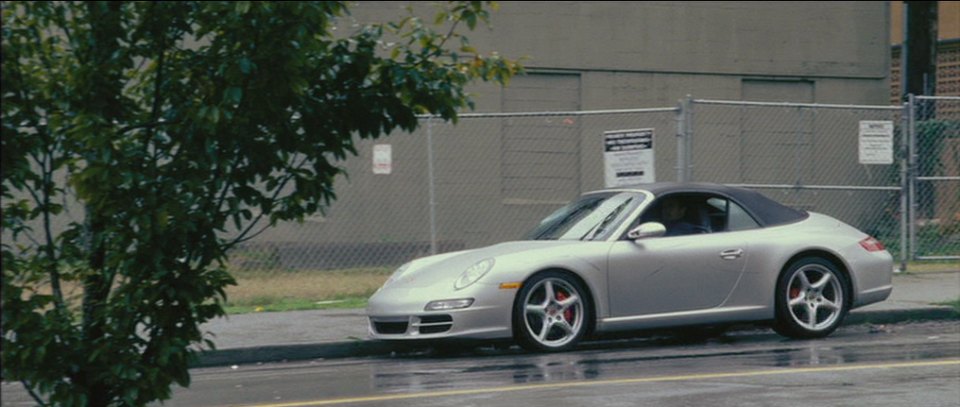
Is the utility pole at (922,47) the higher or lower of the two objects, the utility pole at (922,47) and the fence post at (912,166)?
the higher

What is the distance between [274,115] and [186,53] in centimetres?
41

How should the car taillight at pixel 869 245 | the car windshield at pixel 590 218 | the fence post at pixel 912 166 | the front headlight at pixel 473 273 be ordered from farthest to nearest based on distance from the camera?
the fence post at pixel 912 166, the car taillight at pixel 869 245, the car windshield at pixel 590 218, the front headlight at pixel 473 273

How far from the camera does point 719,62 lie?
74.5 ft

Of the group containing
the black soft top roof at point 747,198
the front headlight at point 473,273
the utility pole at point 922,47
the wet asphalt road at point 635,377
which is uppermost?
the utility pole at point 922,47

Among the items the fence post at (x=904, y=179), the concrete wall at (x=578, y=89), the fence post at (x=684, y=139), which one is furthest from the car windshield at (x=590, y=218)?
the concrete wall at (x=578, y=89)

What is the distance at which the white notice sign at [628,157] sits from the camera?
45.2 feet

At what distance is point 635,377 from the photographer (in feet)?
28.9

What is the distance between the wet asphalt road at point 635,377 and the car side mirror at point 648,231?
866 millimetres

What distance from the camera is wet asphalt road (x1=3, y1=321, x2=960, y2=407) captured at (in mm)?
7852

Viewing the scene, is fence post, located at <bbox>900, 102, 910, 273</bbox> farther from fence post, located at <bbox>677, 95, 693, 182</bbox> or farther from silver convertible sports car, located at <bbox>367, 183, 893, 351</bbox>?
silver convertible sports car, located at <bbox>367, 183, 893, 351</bbox>

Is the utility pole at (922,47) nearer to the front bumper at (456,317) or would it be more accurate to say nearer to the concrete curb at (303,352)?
the concrete curb at (303,352)

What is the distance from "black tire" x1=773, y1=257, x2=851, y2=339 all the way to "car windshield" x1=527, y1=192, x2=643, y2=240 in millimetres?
1332

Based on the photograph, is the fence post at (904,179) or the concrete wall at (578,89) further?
the concrete wall at (578,89)

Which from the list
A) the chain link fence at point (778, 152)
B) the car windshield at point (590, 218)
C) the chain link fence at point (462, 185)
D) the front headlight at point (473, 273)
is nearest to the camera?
the front headlight at point (473, 273)
